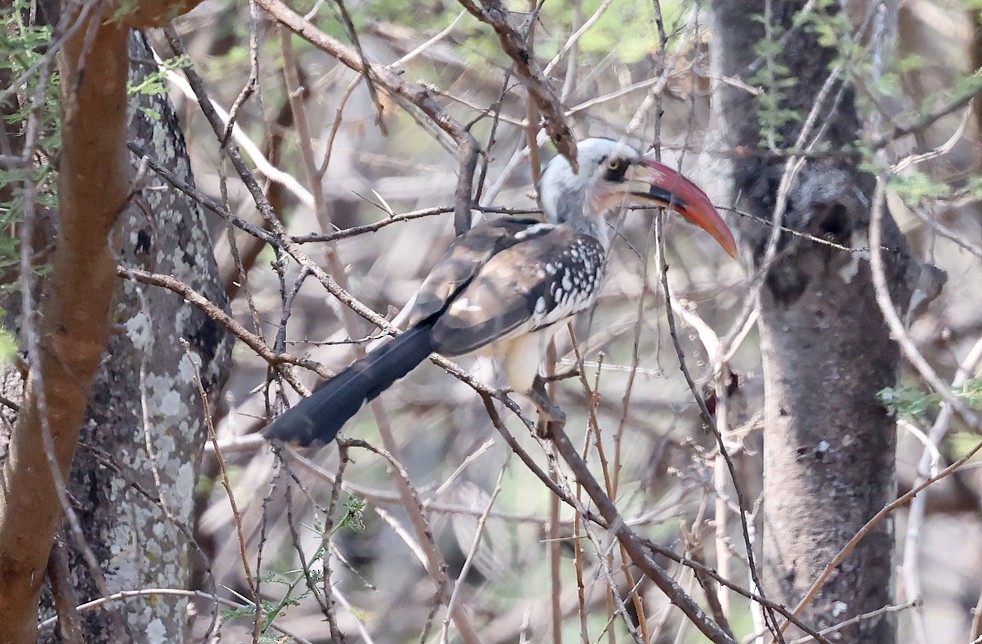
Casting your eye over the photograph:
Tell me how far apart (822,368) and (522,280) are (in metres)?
0.85

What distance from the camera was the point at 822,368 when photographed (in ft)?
9.45

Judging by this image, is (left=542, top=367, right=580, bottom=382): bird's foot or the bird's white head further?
the bird's white head

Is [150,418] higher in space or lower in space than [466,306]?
lower

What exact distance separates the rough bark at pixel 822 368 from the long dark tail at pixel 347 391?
1.04 m

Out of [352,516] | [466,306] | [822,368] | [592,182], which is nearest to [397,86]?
[466,306]

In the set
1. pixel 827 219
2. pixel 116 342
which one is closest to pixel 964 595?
pixel 827 219

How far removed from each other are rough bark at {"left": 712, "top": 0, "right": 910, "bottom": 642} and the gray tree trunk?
4.75 ft

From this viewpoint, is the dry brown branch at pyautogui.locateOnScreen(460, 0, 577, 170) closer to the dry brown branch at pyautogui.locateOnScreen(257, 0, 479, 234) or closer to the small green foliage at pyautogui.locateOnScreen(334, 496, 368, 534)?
the dry brown branch at pyautogui.locateOnScreen(257, 0, 479, 234)

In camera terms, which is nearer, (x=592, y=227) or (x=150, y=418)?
(x=150, y=418)

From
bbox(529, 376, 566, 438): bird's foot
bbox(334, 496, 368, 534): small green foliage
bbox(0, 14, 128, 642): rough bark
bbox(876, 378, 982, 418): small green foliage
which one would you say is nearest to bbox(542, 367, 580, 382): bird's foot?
bbox(529, 376, 566, 438): bird's foot

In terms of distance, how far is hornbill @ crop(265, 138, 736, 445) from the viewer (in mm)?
2172

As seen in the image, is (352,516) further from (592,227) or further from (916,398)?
(592,227)

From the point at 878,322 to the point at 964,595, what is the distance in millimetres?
3097

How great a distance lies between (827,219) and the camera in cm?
278
